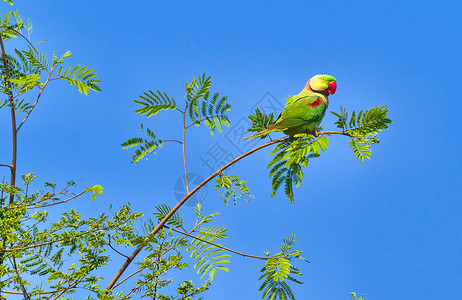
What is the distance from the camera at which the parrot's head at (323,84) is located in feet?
14.9

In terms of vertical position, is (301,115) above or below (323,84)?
below

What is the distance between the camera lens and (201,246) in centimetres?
411

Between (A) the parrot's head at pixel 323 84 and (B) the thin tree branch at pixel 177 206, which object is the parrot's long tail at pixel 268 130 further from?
(A) the parrot's head at pixel 323 84

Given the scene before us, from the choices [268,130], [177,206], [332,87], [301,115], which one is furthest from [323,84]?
[177,206]

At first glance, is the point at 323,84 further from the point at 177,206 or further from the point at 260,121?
the point at 177,206

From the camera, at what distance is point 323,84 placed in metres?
4.56

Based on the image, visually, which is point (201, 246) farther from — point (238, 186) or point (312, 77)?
point (312, 77)

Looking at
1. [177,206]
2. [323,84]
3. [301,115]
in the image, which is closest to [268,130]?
[301,115]

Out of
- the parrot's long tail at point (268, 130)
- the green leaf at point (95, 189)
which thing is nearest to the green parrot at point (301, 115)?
the parrot's long tail at point (268, 130)

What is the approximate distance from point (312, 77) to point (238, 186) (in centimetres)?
151

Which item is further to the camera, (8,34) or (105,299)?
(8,34)

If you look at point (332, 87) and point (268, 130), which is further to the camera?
point (332, 87)

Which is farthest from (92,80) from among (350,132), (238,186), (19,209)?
(350,132)

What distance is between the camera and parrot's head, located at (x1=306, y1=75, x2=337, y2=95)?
14.9 feet
